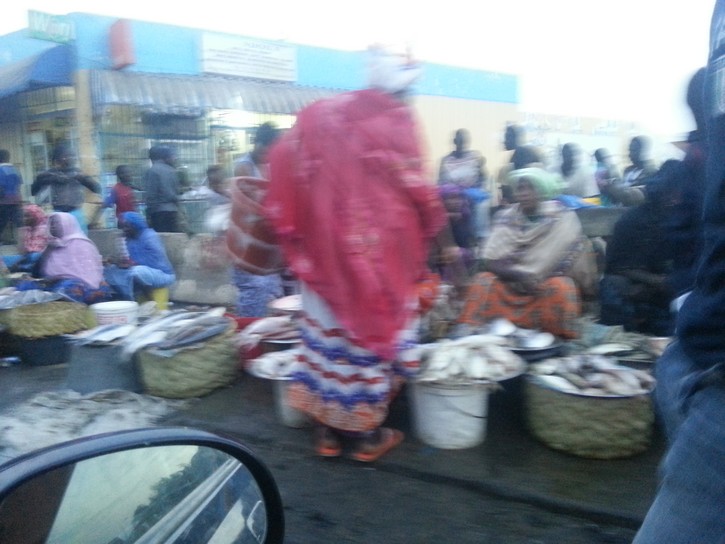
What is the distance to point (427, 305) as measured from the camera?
3627 millimetres

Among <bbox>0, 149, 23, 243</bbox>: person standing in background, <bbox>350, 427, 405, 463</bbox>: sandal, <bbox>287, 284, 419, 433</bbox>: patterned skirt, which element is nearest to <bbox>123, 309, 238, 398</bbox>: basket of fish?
<bbox>287, 284, 419, 433</bbox>: patterned skirt

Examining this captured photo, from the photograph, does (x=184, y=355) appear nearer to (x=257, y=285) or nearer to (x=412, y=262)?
(x=257, y=285)

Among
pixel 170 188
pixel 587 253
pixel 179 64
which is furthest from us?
pixel 179 64

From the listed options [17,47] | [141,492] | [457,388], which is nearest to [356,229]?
[457,388]

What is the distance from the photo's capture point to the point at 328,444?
363cm

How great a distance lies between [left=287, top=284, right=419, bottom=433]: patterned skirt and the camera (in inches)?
133

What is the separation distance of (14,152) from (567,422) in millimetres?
13945

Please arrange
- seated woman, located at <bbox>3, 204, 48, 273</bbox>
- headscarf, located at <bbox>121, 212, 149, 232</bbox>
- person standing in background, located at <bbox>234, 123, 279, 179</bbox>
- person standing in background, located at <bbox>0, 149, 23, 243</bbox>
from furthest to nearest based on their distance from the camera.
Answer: person standing in background, located at <bbox>0, 149, 23, 243</bbox> → seated woman, located at <bbox>3, 204, 48, 273</bbox> → headscarf, located at <bbox>121, 212, 149, 232</bbox> → person standing in background, located at <bbox>234, 123, 279, 179</bbox>

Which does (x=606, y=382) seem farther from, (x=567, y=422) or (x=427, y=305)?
(x=427, y=305)

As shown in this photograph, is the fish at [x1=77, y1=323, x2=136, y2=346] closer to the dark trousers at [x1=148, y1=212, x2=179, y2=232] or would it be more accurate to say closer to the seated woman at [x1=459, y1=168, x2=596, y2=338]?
the seated woman at [x1=459, y1=168, x2=596, y2=338]

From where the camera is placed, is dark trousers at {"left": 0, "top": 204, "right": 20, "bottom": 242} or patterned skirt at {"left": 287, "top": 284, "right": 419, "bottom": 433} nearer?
patterned skirt at {"left": 287, "top": 284, "right": 419, "bottom": 433}

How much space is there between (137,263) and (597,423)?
4.47 meters

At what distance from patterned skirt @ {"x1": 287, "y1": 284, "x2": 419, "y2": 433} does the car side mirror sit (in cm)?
171

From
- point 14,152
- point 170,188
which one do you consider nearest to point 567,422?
point 170,188
